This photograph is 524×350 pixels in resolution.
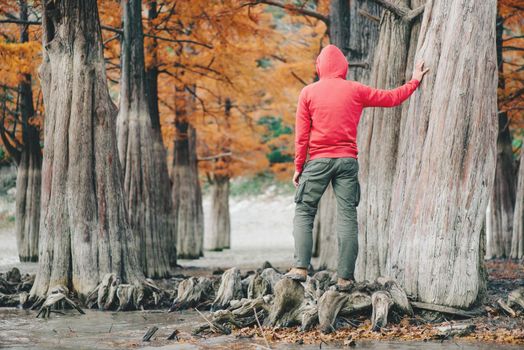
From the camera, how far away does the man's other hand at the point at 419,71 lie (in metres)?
7.18

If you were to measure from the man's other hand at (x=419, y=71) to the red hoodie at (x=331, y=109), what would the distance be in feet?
0.62

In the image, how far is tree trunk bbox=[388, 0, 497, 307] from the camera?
6.71 meters

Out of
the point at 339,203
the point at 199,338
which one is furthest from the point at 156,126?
the point at 199,338

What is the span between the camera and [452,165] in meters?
6.81

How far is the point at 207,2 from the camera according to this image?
15.9 m

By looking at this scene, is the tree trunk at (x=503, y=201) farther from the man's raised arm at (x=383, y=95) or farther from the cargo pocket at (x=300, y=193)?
the cargo pocket at (x=300, y=193)

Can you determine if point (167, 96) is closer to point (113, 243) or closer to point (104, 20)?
point (104, 20)

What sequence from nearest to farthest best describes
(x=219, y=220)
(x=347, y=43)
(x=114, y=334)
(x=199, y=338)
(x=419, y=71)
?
(x=199, y=338) < (x=114, y=334) < (x=419, y=71) < (x=347, y=43) < (x=219, y=220)

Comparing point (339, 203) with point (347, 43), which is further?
point (347, 43)

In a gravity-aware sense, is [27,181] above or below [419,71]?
below

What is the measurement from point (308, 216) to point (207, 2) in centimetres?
999

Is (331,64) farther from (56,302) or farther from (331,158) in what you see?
(56,302)

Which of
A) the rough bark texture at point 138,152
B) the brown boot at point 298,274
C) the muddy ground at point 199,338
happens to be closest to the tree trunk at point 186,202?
the rough bark texture at point 138,152

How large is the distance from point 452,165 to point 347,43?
33.3 ft
